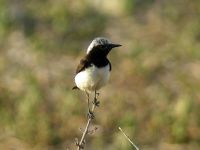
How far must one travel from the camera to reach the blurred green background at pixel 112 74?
10.4 metres

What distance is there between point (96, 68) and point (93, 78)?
0.31 ft

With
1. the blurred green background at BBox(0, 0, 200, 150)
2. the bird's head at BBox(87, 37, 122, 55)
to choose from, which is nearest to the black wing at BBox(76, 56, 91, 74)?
the bird's head at BBox(87, 37, 122, 55)

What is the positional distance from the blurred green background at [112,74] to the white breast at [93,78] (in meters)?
4.00

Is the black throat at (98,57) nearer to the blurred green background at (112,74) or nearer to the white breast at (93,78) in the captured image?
the white breast at (93,78)

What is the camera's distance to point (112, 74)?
11.8 m

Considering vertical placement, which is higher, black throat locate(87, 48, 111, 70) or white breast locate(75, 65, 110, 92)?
black throat locate(87, 48, 111, 70)

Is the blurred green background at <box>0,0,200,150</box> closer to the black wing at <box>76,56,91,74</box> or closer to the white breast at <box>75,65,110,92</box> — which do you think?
the black wing at <box>76,56,91,74</box>

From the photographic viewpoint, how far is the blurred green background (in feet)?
34.0

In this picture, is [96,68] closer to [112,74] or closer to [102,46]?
[102,46]

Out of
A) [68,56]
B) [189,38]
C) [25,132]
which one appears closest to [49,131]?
[25,132]

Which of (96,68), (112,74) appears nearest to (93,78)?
(96,68)

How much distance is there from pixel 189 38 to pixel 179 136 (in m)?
2.55

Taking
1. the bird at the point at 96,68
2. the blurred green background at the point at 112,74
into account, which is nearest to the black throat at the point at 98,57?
the bird at the point at 96,68

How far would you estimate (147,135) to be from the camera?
10383 mm
